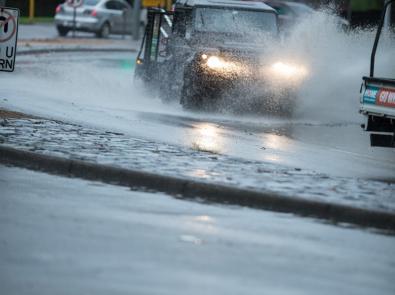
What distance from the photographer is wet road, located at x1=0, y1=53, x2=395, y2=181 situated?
48.6 feet

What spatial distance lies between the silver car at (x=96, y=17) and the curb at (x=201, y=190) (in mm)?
35116

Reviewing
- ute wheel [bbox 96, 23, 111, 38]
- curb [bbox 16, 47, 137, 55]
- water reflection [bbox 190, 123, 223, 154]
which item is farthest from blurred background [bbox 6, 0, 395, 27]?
water reflection [bbox 190, 123, 223, 154]

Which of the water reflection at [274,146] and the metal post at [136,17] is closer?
the water reflection at [274,146]

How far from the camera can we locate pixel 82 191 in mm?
11062

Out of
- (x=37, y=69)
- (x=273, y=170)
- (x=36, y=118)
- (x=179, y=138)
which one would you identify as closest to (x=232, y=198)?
(x=273, y=170)

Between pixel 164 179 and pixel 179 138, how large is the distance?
4426 mm

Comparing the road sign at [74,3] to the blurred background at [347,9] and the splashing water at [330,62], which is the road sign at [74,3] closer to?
the blurred background at [347,9]

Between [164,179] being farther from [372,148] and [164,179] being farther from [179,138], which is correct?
[372,148]

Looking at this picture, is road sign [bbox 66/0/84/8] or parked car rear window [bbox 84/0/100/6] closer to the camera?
road sign [bbox 66/0/84/8]

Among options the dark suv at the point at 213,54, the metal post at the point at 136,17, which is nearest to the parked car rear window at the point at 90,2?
the metal post at the point at 136,17

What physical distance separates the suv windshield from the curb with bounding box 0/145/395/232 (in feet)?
31.2

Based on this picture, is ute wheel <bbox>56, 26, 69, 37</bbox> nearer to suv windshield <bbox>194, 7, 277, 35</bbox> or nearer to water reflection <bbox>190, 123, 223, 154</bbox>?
suv windshield <bbox>194, 7, 277, 35</bbox>

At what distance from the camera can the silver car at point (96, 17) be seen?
1889 inches

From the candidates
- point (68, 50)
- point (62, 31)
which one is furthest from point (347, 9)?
point (68, 50)
